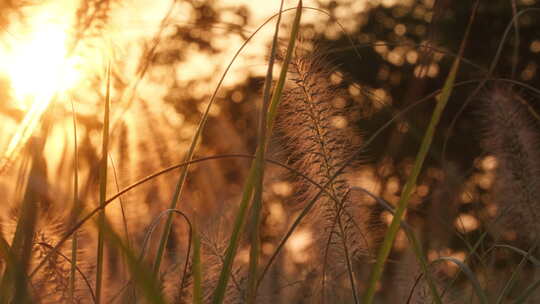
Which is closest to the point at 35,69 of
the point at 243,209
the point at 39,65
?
the point at 39,65

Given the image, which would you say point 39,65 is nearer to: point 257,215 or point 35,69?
point 35,69

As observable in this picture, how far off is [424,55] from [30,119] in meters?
0.61

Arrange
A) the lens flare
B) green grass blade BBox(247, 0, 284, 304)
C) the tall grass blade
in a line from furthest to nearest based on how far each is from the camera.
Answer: the lens flare < green grass blade BBox(247, 0, 284, 304) < the tall grass blade

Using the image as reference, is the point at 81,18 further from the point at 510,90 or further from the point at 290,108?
the point at 510,90

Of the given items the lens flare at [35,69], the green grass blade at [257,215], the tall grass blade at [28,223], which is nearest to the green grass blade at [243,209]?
the green grass blade at [257,215]

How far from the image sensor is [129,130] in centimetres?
Answer: 134

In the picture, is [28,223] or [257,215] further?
[257,215]

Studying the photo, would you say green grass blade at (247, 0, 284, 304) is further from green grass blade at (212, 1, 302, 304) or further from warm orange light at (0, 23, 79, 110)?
warm orange light at (0, 23, 79, 110)

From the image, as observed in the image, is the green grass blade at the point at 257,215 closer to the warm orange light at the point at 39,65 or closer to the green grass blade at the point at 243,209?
the green grass blade at the point at 243,209

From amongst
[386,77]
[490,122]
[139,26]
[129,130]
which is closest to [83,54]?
[139,26]

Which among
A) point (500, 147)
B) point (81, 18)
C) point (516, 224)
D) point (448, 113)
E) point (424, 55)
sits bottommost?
point (516, 224)

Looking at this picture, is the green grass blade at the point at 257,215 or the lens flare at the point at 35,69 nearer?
the green grass blade at the point at 257,215

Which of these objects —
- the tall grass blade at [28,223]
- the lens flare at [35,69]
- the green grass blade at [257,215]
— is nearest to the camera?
the tall grass blade at [28,223]

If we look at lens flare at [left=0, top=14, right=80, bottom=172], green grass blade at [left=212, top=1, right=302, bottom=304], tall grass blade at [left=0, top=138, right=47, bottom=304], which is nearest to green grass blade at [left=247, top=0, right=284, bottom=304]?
green grass blade at [left=212, top=1, right=302, bottom=304]
